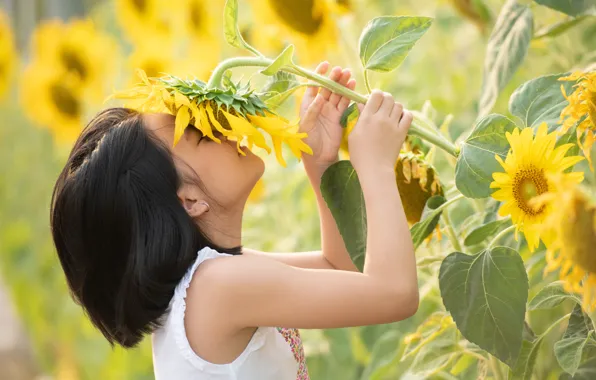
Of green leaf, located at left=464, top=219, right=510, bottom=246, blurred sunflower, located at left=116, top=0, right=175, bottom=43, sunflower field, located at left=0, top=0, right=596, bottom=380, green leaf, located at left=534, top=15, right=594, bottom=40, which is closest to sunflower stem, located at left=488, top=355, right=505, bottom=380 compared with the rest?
sunflower field, located at left=0, top=0, right=596, bottom=380

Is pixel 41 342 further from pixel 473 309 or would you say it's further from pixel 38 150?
pixel 473 309

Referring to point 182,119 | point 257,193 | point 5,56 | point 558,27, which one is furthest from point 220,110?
point 5,56

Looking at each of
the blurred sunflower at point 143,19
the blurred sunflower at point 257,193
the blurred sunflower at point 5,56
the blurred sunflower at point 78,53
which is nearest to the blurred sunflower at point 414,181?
the blurred sunflower at point 257,193

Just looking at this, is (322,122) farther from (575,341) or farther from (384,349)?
(384,349)

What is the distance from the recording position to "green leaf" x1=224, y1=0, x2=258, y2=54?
0.73 m

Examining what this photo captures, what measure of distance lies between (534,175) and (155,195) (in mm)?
325

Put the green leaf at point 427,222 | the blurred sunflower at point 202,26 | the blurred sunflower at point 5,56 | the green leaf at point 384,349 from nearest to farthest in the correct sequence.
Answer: the green leaf at point 427,222 < the green leaf at point 384,349 < the blurred sunflower at point 202,26 < the blurred sunflower at point 5,56

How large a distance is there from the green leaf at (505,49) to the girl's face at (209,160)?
0.77ft

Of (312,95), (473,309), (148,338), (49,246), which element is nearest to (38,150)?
(49,246)

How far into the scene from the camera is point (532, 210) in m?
0.66

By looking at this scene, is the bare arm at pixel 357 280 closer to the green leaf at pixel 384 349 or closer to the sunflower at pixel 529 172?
the sunflower at pixel 529 172

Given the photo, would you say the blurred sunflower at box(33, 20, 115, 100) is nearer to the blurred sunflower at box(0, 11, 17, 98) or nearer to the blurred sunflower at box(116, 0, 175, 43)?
the blurred sunflower at box(116, 0, 175, 43)

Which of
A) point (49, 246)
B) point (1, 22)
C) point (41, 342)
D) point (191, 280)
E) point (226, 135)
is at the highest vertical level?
point (226, 135)

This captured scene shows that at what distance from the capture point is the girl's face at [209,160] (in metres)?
0.81
